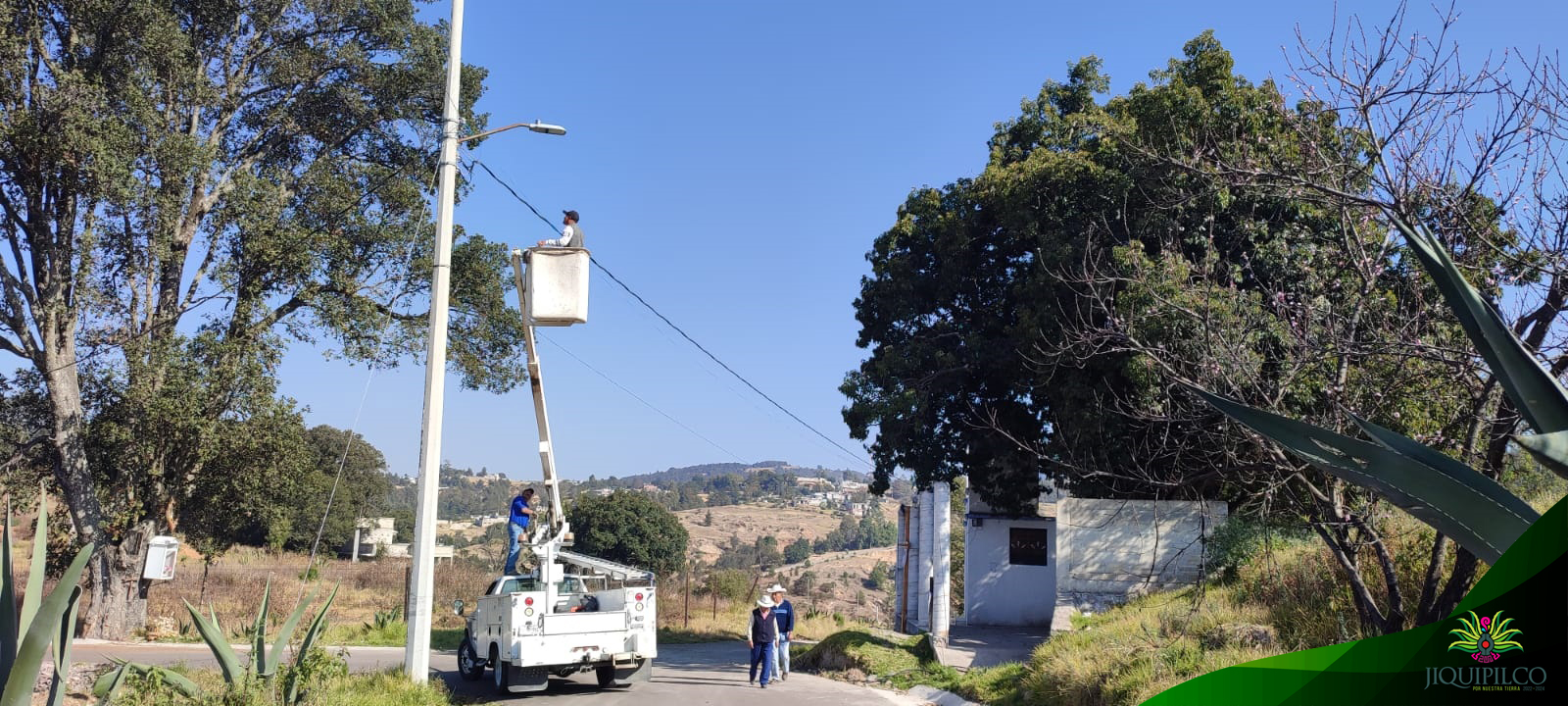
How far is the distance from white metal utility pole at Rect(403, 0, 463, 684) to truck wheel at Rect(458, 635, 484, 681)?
2.82 metres

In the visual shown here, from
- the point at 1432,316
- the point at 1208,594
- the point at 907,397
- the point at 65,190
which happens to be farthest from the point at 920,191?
the point at 65,190

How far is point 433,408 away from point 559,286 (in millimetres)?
2275

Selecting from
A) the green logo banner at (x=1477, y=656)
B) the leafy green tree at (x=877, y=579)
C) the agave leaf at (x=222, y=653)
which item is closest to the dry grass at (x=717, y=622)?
the agave leaf at (x=222, y=653)

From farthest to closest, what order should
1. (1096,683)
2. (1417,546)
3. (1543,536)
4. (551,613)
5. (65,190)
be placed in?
(65,190) → (551,613) → (1417,546) → (1096,683) → (1543,536)

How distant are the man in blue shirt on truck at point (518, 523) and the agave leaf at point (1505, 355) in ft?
43.9

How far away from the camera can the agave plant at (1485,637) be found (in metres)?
1.99

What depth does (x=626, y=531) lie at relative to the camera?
50.4 meters

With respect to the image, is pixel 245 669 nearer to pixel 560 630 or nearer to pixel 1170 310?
pixel 560 630

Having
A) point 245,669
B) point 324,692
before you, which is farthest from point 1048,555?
point 245,669

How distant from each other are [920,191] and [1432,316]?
15.8 meters

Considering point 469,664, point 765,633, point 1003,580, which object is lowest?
point 469,664

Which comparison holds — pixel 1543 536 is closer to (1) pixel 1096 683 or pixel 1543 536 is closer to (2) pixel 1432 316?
(2) pixel 1432 316

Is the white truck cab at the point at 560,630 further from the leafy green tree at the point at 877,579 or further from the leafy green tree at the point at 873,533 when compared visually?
the leafy green tree at the point at 873,533

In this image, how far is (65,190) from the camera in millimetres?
19891
